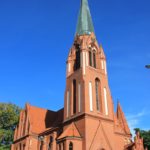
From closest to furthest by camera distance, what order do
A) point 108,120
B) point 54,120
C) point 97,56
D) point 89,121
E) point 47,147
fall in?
1. point 89,121
2. point 108,120
3. point 47,147
4. point 97,56
5. point 54,120

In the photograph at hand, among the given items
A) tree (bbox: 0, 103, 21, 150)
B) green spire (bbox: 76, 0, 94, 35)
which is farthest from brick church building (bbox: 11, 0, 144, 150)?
tree (bbox: 0, 103, 21, 150)

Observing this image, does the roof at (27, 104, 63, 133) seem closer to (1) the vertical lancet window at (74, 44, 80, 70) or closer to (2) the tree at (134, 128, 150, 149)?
(1) the vertical lancet window at (74, 44, 80, 70)

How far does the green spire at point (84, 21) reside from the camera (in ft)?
140

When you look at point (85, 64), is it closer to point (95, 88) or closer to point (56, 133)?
point (95, 88)

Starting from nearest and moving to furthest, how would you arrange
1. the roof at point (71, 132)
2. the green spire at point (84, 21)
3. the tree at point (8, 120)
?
the roof at point (71, 132) → the green spire at point (84, 21) → the tree at point (8, 120)

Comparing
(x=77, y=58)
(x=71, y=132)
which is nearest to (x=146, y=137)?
(x=77, y=58)

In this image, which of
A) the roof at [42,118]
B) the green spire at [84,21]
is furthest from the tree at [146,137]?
the green spire at [84,21]

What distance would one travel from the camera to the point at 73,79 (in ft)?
121

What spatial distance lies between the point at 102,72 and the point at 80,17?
12.4m

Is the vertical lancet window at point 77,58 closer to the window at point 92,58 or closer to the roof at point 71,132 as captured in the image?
the window at point 92,58

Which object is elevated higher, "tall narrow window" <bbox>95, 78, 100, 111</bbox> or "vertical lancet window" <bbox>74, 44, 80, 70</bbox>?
"vertical lancet window" <bbox>74, 44, 80, 70</bbox>

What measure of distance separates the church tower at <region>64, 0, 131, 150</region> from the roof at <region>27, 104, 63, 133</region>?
6.87 metres

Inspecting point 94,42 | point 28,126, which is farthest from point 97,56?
point 28,126

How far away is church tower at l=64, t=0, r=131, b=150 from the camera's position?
103 feet
